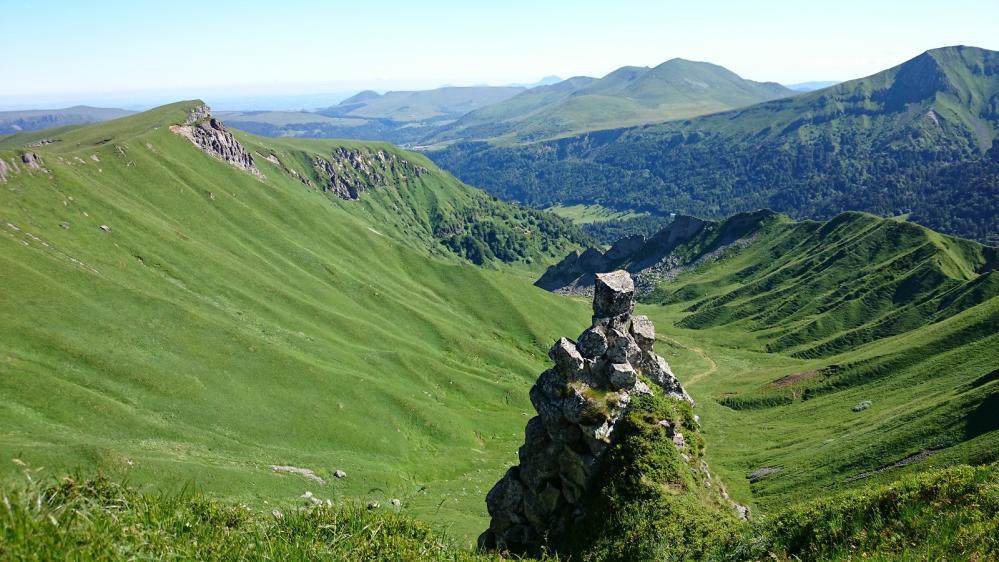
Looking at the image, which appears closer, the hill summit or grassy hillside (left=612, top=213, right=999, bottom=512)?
the hill summit

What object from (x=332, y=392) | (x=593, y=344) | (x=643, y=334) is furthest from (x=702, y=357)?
(x=593, y=344)

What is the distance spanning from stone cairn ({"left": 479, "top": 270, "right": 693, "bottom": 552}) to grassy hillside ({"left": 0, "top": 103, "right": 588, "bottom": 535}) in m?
10.6

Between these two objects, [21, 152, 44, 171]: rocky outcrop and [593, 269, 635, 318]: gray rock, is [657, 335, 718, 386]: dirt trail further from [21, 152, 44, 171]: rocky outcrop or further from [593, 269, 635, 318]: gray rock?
[21, 152, 44, 171]: rocky outcrop

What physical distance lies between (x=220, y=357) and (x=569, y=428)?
2445 inches

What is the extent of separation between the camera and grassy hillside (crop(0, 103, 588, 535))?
6334cm

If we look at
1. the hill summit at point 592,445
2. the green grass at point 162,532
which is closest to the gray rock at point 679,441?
the hill summit at point 592,445

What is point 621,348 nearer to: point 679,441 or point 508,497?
point 679,441

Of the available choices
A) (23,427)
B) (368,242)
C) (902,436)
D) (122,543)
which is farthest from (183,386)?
(368,242)

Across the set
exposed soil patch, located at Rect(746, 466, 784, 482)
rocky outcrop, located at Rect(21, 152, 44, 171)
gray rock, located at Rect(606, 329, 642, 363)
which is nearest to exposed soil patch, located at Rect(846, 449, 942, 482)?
exposed soil patch, located at Rect(746, 466, 784, 482)

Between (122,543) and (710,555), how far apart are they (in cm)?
2965

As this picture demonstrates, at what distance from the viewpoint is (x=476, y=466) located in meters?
86.5

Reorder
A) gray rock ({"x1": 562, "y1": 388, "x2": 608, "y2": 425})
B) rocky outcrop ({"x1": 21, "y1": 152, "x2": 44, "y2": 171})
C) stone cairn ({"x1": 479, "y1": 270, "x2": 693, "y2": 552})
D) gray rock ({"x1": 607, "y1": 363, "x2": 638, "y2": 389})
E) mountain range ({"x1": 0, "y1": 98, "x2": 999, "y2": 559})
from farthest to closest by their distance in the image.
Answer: rocky outcrop ({"x1": 21, "y1": 152, "x2": 44, "y2": 171}) < gray rock ({"x1": 607, "y1": 363, "x2": 638, "y2": 389}) < gray rock ({"x1": 562, "y1": 388, "x2": 608, "y2": 425}) < stone cairn ({"x1": 479, "y1": 270, "x2": 693, "y2": 552}) < mountain range ({"x1": 0, "y1": 98, "x2": 999, "y2": 559})

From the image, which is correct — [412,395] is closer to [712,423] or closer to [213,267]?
[213,267]

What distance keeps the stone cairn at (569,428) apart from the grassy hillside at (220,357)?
10.6 m
